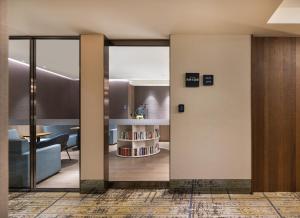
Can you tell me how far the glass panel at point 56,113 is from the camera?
13.6ft

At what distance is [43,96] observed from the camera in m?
4.38

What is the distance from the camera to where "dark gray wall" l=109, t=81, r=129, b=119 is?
994 cm

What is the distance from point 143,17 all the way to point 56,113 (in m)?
2.49

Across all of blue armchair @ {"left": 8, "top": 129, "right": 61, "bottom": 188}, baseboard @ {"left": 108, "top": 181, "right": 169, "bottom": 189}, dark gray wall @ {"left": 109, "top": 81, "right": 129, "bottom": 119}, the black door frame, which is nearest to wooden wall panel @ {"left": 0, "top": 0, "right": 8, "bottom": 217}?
the black door frame

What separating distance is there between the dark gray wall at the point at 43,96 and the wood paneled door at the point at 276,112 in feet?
9.73

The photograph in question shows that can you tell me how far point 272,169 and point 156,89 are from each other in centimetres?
735

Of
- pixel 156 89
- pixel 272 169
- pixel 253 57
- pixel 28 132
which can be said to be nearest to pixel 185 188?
pixel 272 169

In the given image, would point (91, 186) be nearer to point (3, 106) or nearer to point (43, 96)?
point (43, 96)

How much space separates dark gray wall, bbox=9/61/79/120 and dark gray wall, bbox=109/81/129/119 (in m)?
5.09

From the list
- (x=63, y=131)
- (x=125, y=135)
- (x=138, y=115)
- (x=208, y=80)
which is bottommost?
(x=125, y=135)

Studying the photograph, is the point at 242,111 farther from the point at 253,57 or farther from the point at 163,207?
the point at 163,207

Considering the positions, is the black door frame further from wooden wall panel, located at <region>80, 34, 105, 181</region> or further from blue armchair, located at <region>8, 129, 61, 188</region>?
wooden wall panel, located at <region>80, 34, 105, 181</region>

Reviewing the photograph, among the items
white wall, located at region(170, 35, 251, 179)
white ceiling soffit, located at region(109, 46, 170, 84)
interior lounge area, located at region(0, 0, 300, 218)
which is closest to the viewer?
interior lounge area, located at region(0, 0, 300, 218)

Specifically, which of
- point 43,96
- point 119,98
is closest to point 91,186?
point 43,96
